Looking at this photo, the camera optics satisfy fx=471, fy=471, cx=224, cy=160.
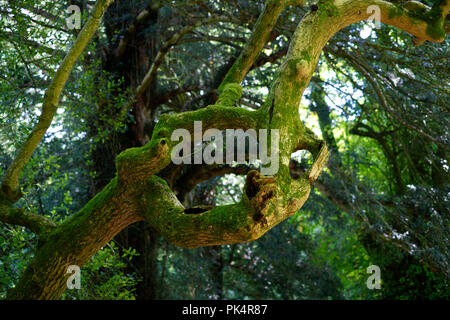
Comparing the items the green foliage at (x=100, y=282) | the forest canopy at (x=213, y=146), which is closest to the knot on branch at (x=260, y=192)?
the forest canopy at (x=213, y=146)

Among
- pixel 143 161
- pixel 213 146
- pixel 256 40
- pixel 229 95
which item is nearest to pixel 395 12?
pixel 256 40

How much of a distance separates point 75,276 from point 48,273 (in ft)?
1.42

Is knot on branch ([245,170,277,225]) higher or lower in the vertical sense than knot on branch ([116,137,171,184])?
lower

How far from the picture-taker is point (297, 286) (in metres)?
11.1

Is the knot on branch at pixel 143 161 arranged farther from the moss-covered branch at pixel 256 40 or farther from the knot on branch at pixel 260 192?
the moss-covered branch at pixel 256 40

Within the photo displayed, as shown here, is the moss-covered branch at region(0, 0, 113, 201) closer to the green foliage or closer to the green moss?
the green foliage

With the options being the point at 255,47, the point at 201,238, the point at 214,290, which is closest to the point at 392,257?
the point at 214,290

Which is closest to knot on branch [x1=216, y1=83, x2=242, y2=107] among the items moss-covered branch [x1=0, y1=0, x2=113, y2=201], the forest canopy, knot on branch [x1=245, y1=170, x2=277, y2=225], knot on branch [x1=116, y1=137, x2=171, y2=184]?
the forest canopy

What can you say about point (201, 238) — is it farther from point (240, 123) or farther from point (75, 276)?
point (75, 276)

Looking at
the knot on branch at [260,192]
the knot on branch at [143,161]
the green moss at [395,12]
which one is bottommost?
the knot on branch at [260,192]

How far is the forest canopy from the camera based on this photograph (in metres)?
3.70

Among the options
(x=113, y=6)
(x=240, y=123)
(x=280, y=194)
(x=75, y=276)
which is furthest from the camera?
(x=113, y=6)

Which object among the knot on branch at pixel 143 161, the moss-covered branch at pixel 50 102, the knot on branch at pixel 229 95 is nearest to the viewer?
the knot on branch at pixel 143 161

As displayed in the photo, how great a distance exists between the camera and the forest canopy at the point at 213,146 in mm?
3699
